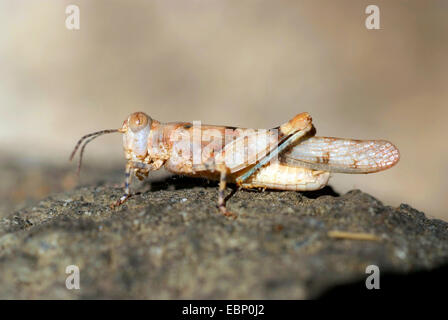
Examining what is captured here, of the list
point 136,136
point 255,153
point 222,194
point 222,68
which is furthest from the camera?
point 222,68

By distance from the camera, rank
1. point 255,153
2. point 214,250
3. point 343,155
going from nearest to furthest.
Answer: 1. point 214,250
2. point 255,153
3. point 343,155

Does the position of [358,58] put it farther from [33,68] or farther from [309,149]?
[33,68]

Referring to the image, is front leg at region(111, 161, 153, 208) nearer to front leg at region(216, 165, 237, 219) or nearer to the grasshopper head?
the grasshopper head

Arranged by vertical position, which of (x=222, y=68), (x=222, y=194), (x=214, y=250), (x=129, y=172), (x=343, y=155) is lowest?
(x=214, y=250)

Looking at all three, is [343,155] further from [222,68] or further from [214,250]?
[222,68]

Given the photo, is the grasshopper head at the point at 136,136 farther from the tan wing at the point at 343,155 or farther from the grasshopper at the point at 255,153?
the tan wing at the point at 343,155

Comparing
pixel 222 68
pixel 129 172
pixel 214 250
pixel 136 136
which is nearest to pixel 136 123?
pixel 136 136

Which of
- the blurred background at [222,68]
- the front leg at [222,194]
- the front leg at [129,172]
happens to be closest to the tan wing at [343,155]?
the front leg at [222,194]
